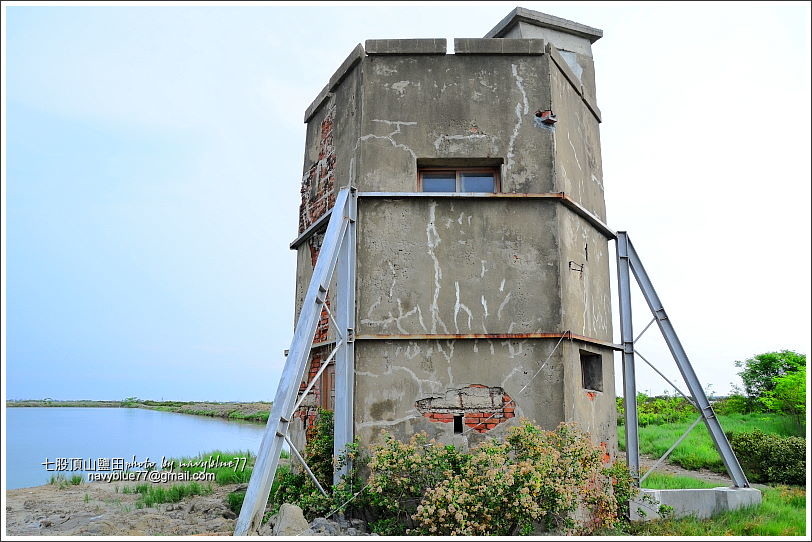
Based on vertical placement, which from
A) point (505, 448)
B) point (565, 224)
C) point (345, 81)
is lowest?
point (505, 448)

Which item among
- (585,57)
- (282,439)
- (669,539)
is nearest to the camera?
(669,539)

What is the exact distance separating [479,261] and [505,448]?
2.41 m

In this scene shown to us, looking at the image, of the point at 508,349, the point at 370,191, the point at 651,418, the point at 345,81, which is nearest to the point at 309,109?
the point at 345,81

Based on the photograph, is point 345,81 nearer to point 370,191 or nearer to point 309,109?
point 309,109

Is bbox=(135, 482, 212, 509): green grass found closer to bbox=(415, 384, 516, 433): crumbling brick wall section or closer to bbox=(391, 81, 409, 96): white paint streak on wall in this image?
bbox=(415, 384, 516, 433): crumbling brick wall section

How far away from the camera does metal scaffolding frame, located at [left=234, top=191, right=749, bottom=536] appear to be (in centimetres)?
656

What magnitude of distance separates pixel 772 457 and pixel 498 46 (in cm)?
972

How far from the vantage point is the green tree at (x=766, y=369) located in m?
21.0

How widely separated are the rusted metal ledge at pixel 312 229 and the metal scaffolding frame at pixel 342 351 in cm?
2

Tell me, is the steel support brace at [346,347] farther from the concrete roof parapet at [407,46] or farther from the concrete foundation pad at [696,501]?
the concrete foundation pad at [696,501]

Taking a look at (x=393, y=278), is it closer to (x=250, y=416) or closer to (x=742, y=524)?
(x=742, y=524)

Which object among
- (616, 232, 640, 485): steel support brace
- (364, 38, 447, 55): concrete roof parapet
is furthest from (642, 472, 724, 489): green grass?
(364, 38, 447, 55): concrete roof parapet

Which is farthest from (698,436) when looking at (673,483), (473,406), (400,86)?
(400,86)

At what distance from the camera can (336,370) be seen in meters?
7.80
